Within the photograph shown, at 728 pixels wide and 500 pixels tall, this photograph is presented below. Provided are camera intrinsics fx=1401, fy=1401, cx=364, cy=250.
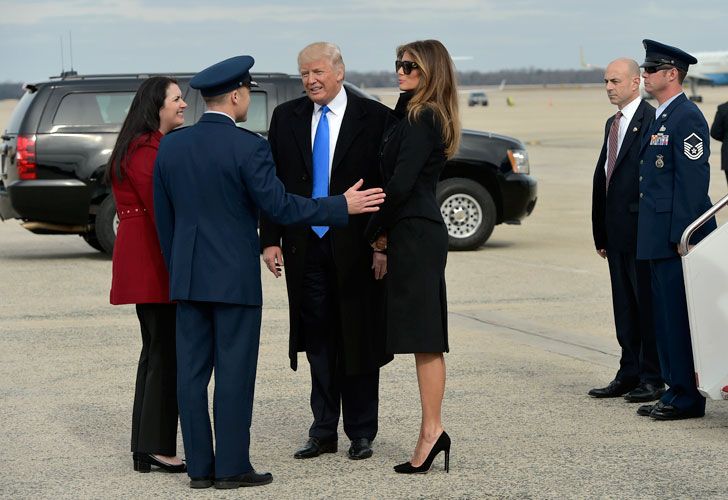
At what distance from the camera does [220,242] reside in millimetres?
5754

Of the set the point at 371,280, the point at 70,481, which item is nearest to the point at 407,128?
the point at 371,280

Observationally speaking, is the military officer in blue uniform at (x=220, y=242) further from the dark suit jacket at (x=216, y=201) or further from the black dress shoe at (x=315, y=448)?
the black dress shoe at (x=315, y=448)

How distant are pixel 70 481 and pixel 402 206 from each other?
186 cm

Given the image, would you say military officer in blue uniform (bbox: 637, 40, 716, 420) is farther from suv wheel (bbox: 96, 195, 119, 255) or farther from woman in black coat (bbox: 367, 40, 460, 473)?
suv wheel (bbox: 96, 195, 119, 255)

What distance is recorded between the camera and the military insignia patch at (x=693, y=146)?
23.6 ft

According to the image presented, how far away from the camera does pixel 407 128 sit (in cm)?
598

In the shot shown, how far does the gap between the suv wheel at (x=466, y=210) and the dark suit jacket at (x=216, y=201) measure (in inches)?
371

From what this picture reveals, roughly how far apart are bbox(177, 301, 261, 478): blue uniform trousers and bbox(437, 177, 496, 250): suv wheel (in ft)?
30.8

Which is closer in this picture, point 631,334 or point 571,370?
point 631,334

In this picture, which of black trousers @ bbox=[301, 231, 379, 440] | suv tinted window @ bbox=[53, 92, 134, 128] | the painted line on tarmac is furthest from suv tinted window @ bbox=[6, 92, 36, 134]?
black trousers @ bbox=[301, 231, 379, 440]

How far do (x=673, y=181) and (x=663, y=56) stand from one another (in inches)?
26.2

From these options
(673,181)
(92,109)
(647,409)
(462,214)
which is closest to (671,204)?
(673,181)

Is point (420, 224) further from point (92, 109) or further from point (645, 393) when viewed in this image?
point (92, 109)

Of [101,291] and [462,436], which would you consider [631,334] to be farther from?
[101,291]
